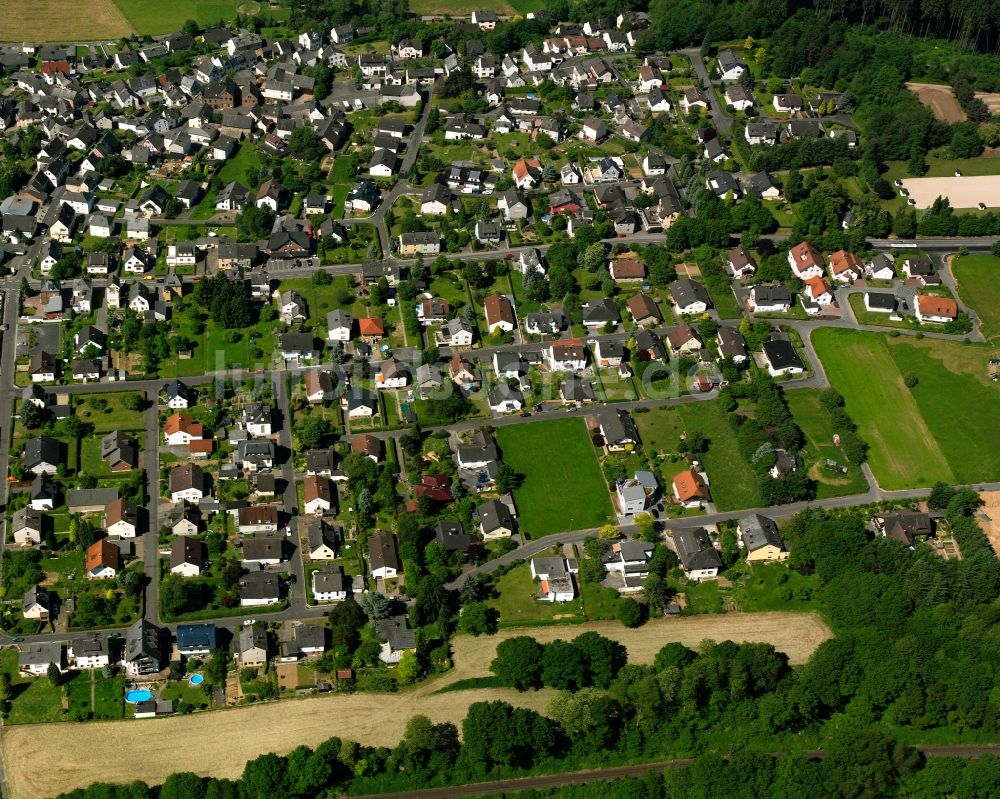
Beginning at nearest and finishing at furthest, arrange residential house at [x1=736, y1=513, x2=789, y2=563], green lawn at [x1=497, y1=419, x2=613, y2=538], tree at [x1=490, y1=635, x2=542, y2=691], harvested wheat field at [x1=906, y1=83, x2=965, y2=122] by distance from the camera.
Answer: tree at [x1=490, y1=635, x2=542, y2=691] < residential house at [x1=736, y1=513, x2=789, y2=563] < green lawn at [x1=497, y1=419, x2=613, y2=538] < harvested wheat field at [x1=906, y1=83, x2=965, y2=122]

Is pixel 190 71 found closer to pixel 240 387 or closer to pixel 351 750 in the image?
pixel 240 387

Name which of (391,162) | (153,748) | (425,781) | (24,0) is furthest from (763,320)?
(24,0)

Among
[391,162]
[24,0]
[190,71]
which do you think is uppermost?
[24,0]

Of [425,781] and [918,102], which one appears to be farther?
[918,102]

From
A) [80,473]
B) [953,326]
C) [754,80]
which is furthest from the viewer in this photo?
[754,80]

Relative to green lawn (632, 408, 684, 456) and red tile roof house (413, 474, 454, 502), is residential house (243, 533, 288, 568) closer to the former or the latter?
red tile roof house (413, 474, 454, 502)

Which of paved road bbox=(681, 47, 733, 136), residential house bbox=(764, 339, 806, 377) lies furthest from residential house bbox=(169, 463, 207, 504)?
paved road bbox=(681, 47, 733, 136)

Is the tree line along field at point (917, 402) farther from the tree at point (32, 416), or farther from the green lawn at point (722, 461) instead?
the tree at point (32, 416)
